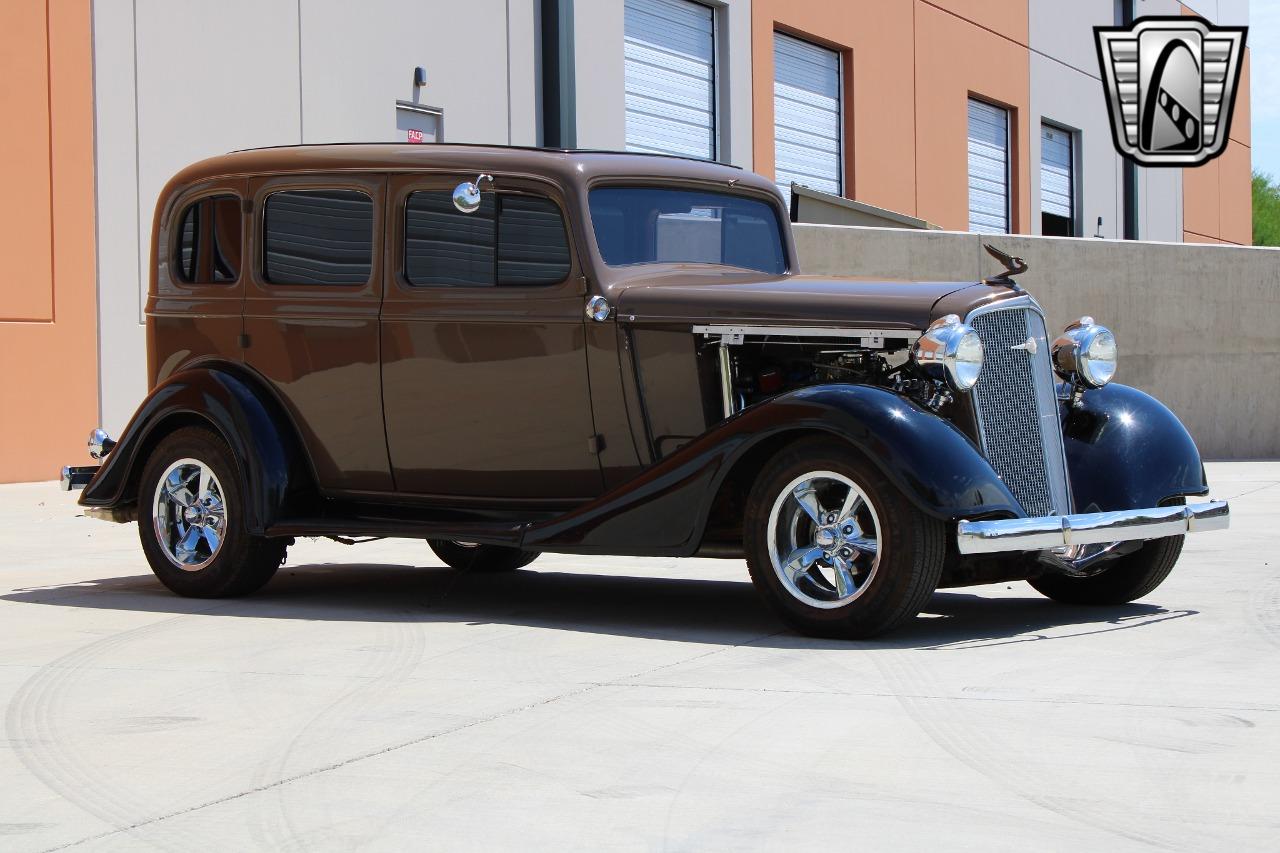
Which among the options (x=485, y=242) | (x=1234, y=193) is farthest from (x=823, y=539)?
(x=1234, y=193)

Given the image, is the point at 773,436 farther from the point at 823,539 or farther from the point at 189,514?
the point at 189,514

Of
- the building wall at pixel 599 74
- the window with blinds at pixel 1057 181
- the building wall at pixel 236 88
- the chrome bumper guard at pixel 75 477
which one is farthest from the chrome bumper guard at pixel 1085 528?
the window with blinds at pixel 1057 181

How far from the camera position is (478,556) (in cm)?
851

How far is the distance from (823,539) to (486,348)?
1.83m

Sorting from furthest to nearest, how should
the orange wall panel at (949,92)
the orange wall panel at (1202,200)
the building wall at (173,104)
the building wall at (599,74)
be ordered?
1. the orange wall panel at (1202,200)
2. the orange wall panel at (949,92)
3. the building wall at (599,74)
4. the building wall at (173,104)

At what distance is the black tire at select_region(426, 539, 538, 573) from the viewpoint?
28.0 ft

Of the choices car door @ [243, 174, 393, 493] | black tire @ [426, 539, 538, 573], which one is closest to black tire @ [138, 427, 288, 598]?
car door @ [243, 174, 393, 493]

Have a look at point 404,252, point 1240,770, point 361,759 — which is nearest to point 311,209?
point 404,252

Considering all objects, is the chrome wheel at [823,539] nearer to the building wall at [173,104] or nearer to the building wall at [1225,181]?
the building wall at [173,104]

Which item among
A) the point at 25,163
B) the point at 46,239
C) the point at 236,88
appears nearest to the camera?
the point at 25,163

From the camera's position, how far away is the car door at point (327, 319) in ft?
24.1

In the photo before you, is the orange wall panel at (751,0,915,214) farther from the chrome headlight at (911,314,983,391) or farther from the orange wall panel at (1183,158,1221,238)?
the chrome headlight at (911,314,983,391)

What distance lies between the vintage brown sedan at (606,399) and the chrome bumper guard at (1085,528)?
2 centimetres

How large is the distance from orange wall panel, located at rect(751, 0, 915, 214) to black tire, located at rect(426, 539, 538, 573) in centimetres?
1411
